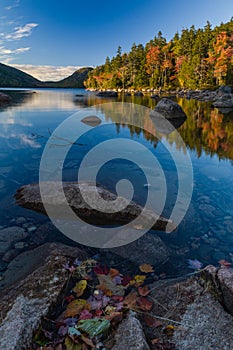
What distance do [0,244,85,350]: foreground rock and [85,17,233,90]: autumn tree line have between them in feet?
197

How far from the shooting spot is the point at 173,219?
5.54 m

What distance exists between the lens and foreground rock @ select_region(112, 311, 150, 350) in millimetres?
2303

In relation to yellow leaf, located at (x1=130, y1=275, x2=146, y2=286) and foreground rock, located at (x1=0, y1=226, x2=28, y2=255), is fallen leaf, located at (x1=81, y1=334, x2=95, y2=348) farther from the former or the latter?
foreground rock, located at (x1=0, y1=226, x2=28, y2=255)

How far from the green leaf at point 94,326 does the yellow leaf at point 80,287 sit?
668mm

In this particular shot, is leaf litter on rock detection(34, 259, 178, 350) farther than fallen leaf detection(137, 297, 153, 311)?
No

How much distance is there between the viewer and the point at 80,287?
10.8 ft

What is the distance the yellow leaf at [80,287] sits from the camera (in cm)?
323

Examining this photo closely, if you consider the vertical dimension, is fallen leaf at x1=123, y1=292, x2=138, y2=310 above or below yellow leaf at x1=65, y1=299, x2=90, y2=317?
below

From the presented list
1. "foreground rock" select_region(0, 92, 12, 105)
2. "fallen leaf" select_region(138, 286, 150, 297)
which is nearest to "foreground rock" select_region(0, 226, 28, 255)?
"fallen leaf" select_region(138, 286, 150, 297)

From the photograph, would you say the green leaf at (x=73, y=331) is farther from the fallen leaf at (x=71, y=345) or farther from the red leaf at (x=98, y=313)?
the red leaf at (x=98, y=313)

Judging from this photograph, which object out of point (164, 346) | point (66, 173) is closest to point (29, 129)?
point (66, 173)

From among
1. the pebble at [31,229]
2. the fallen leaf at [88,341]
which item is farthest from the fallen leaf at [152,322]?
the pebble at [31,229]

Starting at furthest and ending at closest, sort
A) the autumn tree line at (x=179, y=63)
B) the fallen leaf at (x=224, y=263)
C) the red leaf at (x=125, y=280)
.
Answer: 1. the autumn tree line at (x=179, y=63)
2. the fallen leaf at (x=224, y=263)
3. the red leaf at (x=125, y=280)

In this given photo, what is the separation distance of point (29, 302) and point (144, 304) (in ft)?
4.66
